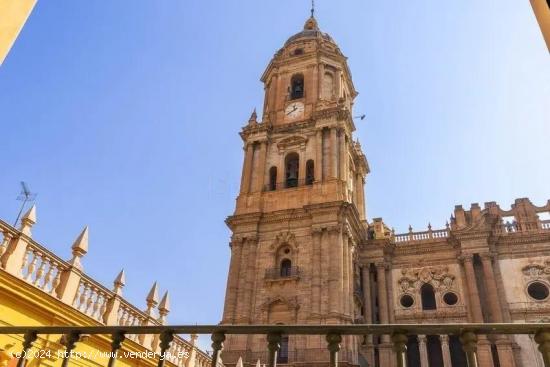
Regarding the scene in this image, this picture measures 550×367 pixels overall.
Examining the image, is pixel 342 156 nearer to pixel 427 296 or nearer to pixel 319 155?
pixel 319 155

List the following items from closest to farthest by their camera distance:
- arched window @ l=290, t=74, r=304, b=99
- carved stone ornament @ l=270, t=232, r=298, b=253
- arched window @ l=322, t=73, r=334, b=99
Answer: carved stone ornament @ l=270, t=232, r=298, b=253 → arched window @ l=322, t=73, r=334, b=99 → arched window @ l=290, t=74, r=304, b=99

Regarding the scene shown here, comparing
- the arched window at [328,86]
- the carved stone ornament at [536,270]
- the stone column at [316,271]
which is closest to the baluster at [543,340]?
the stone column at [316,271]

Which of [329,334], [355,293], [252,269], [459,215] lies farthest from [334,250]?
[329,334]

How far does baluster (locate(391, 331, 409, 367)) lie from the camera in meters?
3.31

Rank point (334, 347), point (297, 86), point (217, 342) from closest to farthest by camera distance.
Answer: point (334, 347) < point (217, 342) < point (297, 86)

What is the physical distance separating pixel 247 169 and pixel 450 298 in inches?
565

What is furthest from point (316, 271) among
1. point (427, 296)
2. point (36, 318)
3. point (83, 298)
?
point (36, 318)

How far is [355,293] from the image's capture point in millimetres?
25828

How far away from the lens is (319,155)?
95.0 ft

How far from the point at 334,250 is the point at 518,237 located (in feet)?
35.3

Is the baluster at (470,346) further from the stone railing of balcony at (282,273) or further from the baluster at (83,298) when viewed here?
the stone railing of balcony at (282,273)

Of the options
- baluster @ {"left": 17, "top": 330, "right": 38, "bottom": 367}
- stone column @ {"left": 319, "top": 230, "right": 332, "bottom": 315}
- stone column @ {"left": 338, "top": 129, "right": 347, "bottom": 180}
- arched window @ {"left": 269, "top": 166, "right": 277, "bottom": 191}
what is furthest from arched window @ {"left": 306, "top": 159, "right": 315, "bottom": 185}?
baluster @ {"left": 17, "top": 330, "right": 38, "bottom": 367}

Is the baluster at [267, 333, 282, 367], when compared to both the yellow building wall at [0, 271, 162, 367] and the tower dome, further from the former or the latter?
the tower dome

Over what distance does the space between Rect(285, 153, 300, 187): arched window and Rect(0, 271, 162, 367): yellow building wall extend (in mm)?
18779
